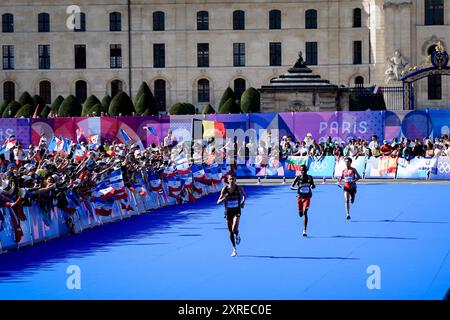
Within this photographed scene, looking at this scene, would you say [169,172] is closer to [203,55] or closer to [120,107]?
[120,107]

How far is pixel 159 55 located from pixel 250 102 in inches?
585

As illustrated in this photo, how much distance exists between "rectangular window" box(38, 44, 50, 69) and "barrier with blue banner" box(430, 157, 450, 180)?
4913cm

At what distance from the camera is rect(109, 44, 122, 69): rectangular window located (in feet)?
287

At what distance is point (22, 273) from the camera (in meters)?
19.7

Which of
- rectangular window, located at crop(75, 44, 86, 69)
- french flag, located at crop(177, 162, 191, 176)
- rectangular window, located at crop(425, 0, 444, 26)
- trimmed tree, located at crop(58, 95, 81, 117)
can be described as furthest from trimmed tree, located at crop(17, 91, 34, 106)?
french flag, located at crop(177, 162, 191, 176)

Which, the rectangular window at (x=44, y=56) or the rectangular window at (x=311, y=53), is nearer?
the rectangular window at (x=311, y=53)

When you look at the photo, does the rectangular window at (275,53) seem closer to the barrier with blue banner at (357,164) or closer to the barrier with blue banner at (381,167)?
the barrier with blue banner at (381,167)

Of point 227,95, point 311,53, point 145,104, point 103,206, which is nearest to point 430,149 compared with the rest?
point 103,206

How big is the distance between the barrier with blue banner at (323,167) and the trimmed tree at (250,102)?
1095 inches

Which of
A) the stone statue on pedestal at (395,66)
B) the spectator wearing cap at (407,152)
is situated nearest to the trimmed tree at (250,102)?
the stone statue on pedestal at (395,66)

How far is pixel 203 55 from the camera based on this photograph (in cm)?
8800

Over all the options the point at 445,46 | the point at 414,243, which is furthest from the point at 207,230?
the point at 445,46

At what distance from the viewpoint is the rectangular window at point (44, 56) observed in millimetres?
88062

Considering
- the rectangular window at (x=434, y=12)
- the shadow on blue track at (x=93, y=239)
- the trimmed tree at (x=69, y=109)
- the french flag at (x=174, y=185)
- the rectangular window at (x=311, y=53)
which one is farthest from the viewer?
the rectangular window at (x=311, y=53)
